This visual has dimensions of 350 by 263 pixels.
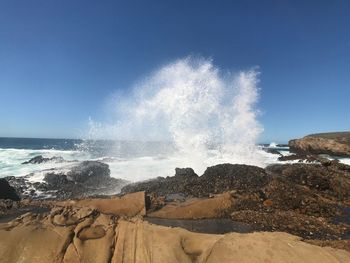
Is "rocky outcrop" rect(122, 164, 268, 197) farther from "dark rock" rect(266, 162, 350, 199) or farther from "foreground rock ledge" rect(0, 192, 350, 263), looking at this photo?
"foreground rock ledge" rect(0, 192, 350, 263)

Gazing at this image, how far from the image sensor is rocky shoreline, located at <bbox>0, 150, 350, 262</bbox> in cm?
309

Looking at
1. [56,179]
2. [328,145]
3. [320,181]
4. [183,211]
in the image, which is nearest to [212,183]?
[183,211]

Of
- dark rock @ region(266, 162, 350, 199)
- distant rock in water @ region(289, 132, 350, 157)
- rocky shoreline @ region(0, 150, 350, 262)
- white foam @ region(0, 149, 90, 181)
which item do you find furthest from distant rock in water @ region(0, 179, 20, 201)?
distant rock in water @ region(289, 132, 350, 157)

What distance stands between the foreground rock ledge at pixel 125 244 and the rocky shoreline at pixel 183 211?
0.01m

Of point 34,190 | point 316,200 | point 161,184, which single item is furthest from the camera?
point 34,190

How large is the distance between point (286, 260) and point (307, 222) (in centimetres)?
659

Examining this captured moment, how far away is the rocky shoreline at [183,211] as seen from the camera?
309cm

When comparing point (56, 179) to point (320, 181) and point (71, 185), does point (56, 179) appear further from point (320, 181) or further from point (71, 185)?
point (320, 181)

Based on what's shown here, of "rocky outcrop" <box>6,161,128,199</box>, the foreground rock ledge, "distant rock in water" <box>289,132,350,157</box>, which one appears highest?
"distant rock in water" <box>289,132,350,157</box>

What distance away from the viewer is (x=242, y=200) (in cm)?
1045

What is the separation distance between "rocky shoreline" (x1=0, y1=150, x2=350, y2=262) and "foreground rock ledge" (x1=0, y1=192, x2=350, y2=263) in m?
0.01

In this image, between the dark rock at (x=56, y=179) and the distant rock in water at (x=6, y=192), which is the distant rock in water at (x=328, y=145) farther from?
the distant rock in water at (x=6, y=192)

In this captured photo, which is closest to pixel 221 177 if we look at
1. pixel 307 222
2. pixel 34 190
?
pixel 307 222

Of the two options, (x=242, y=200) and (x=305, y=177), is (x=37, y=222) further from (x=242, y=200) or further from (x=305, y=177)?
(x=305, y=177)
